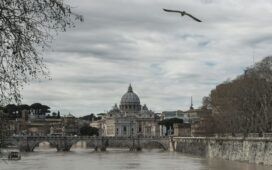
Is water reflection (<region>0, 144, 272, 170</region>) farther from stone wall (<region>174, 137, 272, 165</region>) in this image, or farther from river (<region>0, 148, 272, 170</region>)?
stone wall (<region>174, 137, 272, 165</region>)

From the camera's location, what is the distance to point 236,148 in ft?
240

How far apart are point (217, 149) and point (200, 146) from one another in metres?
14.2

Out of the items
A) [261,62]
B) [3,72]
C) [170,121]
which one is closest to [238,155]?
[261,62]

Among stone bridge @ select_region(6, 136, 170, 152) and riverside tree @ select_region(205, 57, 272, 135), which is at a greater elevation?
riverside tree @ select_region(205, 57, 272, 135)

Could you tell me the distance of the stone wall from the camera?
6147 centimetres

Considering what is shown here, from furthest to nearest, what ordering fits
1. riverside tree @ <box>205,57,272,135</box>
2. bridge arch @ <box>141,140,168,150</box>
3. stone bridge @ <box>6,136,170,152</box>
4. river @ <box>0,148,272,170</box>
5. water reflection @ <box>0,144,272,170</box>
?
1. bridge arch @ <box>141,140,168,150</box>
2. stone bridge @ <box>6,136,170,152</box>
3. riverside tree @ <box>205,57,272,135</box>
4. water reflection @ <box>0,144,272,170</box>
5. river @ <box>0,148,272,170</box>

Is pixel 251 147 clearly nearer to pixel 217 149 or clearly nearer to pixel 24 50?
pixel 217 149

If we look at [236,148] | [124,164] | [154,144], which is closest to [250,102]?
[236,148]

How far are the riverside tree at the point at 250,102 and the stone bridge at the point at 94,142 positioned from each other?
57357mm

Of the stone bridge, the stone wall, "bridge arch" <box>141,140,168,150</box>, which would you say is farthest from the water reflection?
"bridge arch" <box>141,140,168,150</box>

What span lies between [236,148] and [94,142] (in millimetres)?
67573

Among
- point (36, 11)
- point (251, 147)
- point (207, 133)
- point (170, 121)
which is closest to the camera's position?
point (36, 11)

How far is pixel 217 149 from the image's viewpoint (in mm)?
83125

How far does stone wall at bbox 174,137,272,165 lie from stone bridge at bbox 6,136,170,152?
32628mm
